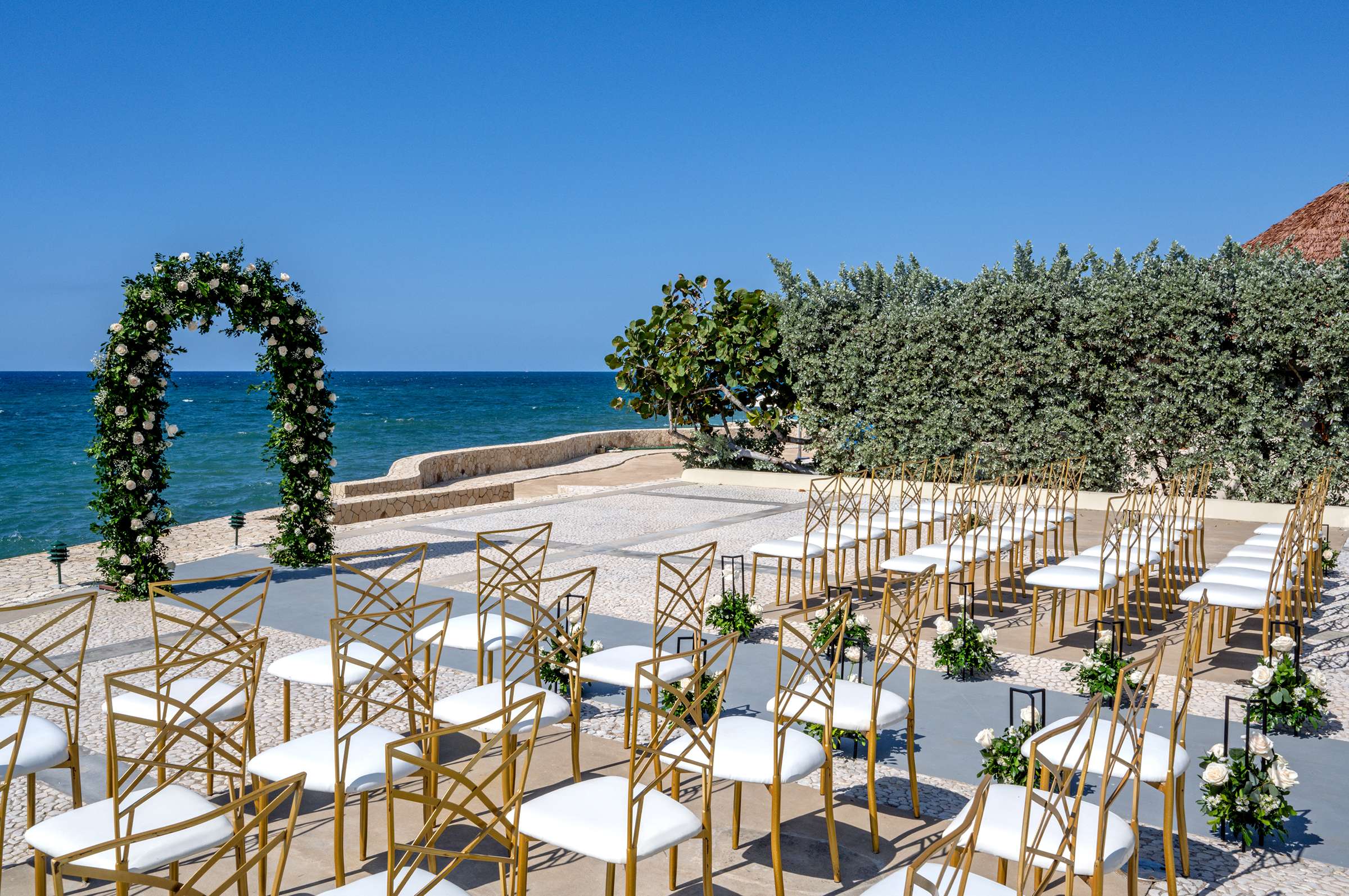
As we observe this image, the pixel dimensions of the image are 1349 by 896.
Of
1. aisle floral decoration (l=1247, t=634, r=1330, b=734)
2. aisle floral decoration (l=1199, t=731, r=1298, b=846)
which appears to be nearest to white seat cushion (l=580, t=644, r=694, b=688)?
aisle floral decoration (l=1199, t=731, r=1298, b=846)

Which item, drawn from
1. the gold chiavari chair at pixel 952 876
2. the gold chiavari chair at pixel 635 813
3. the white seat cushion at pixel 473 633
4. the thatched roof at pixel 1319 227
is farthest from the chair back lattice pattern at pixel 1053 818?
the thatched roof at pixel 1319 227

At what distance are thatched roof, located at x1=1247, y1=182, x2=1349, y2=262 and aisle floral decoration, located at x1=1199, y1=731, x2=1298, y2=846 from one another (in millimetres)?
21625

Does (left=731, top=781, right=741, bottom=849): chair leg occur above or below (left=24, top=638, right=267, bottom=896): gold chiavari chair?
below

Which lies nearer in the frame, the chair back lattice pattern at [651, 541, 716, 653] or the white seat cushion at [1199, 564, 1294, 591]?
the chair back lattice pattern at [651, 541, 716, 653]

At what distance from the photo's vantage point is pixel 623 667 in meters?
4.47

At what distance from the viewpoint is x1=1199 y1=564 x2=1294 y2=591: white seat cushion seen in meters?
5.84

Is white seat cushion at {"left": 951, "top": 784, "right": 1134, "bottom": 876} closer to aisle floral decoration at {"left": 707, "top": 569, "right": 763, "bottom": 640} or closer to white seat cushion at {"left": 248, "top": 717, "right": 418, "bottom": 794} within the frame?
white seat cushion at {"left": 248, "top": 717, "right": 418, "bottom": 794}

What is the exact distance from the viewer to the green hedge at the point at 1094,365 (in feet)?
39.6

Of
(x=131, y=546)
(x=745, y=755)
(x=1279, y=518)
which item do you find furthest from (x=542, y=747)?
(x=1279, y=518)

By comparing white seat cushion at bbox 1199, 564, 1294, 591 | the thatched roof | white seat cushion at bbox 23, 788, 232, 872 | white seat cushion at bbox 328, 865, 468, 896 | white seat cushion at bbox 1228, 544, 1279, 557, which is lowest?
white seat cushion at bbox 23, 788, 232, 872

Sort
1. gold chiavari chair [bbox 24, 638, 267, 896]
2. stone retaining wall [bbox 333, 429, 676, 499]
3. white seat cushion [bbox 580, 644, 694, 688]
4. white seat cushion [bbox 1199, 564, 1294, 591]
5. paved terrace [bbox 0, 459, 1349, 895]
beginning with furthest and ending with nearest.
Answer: stone retaining wall [bbox 333, 429, 676, 499] < white seat cushion [bbox 1199, 564, 1294, 591] < white seat cushion [bbox 580, 644, 694, 688] < paved terrace [bbox 0, 459, 1349, 895] < gold chiavari chair [bbox 24, 638, 267, 896]

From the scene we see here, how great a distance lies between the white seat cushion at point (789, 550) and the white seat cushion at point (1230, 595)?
101 inches

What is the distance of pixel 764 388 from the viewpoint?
1766 cm

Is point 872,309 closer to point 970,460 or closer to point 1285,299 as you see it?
point 970,460
